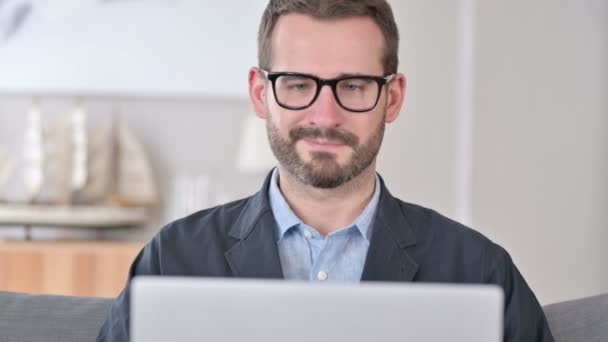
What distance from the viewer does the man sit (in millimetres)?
1429

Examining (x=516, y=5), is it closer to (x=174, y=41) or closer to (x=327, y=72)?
(x=174, y=41)

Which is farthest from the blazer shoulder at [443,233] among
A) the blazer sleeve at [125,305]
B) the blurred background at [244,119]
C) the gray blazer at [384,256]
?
the blurred background at [244,119]

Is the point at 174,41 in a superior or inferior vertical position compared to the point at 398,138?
superior

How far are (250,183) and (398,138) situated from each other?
67 centimetres

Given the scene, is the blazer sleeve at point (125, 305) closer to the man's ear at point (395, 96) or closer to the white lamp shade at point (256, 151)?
the man's ear at point (395, 96)

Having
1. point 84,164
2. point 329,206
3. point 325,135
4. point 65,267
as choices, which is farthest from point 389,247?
point 84,164

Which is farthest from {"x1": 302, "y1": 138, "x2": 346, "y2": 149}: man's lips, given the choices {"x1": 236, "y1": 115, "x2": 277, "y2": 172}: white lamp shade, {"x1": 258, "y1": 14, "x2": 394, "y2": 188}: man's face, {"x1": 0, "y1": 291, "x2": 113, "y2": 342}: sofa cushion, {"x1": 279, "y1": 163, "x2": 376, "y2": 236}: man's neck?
{"x1": 236, "y1": 115, "x2": 277, "y2": 172}: white lamp shade

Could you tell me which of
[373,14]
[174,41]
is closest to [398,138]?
[174,41]

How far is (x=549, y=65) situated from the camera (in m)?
3.77

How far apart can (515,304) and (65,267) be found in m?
2.37

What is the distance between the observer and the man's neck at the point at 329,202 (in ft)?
4.96

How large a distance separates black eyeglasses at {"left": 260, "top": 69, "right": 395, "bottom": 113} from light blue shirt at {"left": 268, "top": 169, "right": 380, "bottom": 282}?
19 centimetres

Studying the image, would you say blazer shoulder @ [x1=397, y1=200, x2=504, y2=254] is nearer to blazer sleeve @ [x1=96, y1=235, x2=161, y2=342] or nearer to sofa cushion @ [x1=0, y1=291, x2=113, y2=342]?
blazer sleeve @ [x1=96, y1=235, x2=161, y2=342]

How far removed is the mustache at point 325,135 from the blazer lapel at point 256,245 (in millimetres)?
166
